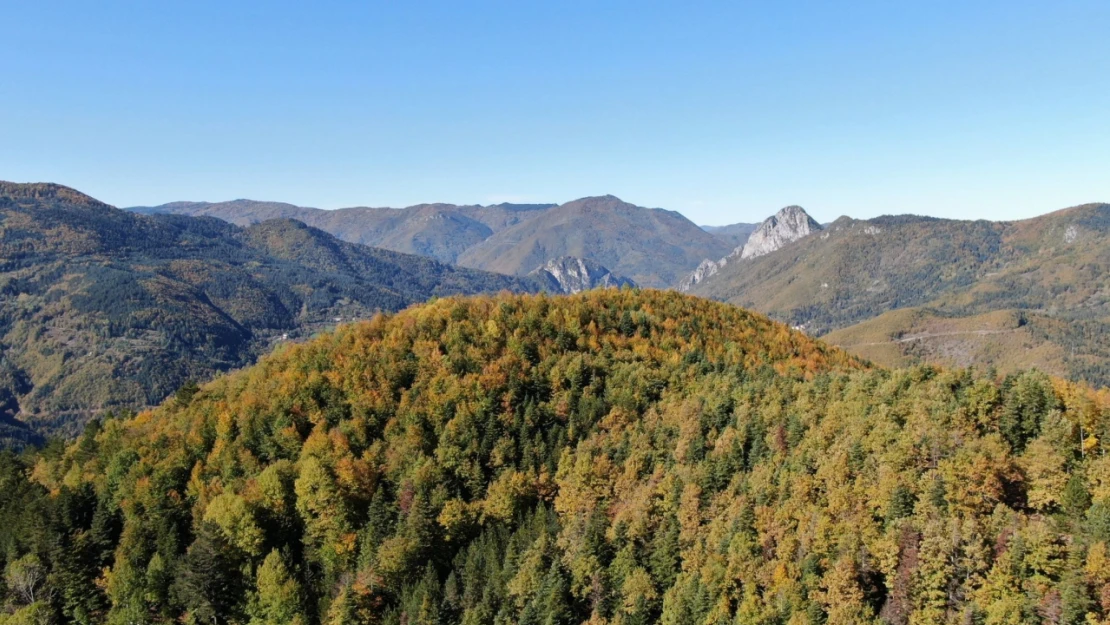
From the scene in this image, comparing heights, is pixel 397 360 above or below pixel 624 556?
above

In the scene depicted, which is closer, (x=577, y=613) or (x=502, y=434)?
(x=577, y=613)

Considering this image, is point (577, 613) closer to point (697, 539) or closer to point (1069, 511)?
point (697, 539)

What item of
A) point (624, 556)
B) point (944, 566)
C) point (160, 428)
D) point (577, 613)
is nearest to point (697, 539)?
point (624, 556)

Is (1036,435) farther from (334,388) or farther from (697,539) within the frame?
(334,388)

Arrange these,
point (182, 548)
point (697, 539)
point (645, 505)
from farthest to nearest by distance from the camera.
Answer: point (182, 548) < point (645, 505) < point (697, 539)

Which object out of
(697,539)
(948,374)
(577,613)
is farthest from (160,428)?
(948,374)

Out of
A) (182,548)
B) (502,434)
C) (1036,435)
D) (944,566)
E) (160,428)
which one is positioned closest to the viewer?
(944,566)

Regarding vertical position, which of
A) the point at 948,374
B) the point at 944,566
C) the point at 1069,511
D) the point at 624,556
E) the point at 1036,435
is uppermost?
the point at 948,374
